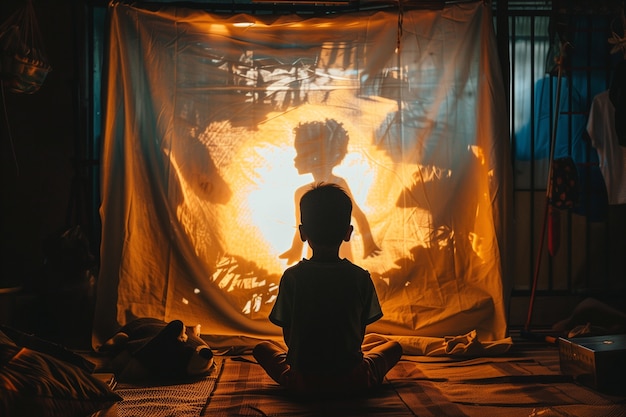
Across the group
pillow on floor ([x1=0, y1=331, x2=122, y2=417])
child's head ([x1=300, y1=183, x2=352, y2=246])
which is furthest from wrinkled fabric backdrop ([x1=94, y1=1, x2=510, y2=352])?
pillow on floor ([x1=0, y1=331, x2=122, y2=417])

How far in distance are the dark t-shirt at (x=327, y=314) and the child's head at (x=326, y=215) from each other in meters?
0.11

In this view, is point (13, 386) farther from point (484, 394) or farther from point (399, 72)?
point (399, 72)

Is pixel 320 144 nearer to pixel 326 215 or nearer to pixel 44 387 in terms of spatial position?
pixel 326 215

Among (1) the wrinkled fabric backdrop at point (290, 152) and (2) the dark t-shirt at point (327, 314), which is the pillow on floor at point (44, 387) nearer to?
(2) the dark t-shirt at point (327, 314)

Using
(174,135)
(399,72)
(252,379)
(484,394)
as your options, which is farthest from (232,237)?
(484,394)

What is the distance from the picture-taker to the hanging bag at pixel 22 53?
12.9 feet

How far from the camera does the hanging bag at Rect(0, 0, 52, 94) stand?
3.94 metres

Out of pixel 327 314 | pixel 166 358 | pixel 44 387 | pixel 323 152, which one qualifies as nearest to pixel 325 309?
pixel 327 314

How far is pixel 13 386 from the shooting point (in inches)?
81.0

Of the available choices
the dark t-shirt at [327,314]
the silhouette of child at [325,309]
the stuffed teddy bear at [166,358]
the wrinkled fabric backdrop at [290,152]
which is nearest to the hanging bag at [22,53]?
the wrinkled fabric backdrop at [290,152]

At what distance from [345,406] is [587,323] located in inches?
88.9

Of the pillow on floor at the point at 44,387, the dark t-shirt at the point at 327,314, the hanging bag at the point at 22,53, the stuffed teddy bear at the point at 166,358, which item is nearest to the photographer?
the pillow on floor at the point at 44,387

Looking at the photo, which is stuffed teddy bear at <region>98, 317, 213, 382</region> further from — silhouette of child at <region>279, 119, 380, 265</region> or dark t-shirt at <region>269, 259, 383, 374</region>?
silhouette of child at <region>279, 119, 380, 265</region>

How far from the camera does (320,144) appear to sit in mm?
4168
